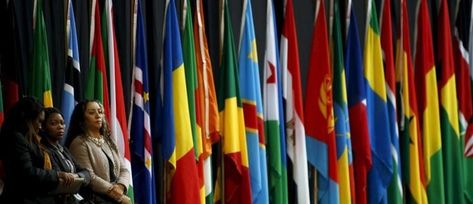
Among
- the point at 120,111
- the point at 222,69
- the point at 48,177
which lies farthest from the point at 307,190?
the point at 48,177

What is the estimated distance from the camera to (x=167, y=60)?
6.91 meters

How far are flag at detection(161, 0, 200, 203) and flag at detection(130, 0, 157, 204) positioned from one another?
0.13m

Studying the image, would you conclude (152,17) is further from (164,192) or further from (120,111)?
(164,192)

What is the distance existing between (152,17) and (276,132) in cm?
128

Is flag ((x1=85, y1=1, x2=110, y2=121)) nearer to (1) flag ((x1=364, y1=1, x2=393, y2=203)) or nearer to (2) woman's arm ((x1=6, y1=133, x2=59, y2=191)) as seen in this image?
(2) woman's arm ((x1=6, y1=133, x2=59, y2=191))

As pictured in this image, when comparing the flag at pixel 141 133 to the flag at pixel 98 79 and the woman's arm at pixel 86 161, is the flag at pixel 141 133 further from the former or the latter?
the woman's arm at pixel 86 161

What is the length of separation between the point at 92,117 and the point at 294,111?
2.26 meters

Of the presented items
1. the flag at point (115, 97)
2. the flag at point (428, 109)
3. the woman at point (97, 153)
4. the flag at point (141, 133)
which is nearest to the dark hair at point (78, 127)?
the woman at point (97, 153)

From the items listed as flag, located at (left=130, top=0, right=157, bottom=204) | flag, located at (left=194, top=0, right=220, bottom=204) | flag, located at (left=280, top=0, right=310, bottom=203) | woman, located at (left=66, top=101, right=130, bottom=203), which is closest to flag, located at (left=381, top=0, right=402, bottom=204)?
flag, located at (left=280, top=0, right=310, bottom=203)

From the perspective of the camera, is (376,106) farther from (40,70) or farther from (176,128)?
(40,70)

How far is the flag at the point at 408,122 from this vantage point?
7.82 meters

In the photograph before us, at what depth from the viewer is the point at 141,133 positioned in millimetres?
6750

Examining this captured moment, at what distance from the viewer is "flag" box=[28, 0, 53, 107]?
6.23 meters

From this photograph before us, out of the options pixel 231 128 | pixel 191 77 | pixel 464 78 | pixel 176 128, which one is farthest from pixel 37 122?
pixel 464 78
